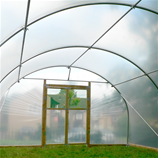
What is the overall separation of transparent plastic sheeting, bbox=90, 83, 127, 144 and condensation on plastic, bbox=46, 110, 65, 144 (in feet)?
5.12

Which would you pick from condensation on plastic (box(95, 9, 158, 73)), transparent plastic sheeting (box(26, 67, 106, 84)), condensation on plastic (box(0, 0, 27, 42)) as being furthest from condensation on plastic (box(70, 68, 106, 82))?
condensation on plastic (box(0, 0, 27, 42))

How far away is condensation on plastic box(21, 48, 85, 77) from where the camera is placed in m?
8.84

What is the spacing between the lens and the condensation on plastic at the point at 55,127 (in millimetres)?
10719

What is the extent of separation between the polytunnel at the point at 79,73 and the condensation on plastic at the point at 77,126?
0.05 m


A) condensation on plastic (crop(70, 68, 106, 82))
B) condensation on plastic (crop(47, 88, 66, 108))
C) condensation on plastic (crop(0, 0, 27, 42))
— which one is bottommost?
condensation on plastic (crop(47, 88, 66, 108))

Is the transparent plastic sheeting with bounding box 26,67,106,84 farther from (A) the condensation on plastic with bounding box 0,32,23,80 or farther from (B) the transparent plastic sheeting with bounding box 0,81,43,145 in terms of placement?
(A) the condensation on plastic with bounding box 0,32,23,80

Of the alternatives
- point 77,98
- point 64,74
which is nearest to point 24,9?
point 64,74

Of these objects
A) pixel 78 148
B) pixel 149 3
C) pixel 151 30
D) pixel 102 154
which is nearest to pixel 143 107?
pixel 102 154

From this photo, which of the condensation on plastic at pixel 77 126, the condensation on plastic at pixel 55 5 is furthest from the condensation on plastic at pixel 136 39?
the condensation on plastic at pixel 77 126

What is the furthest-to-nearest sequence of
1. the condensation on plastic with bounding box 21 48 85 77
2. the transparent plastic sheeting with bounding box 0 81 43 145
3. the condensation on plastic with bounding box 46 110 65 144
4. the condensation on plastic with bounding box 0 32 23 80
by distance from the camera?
the condensation on plastic with bounding box 46 110 65 144, the transparent plastic sheeting with bounding box 0 81 43 145, the condensation on plastic with bounding box 21 48 85 77, the condensation on plastic with bounding box 0 32 23 80

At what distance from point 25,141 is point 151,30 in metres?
7.73

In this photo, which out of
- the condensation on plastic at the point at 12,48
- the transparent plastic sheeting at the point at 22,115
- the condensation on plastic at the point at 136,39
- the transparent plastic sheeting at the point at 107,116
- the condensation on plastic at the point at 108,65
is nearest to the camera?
the condensation on plastic at the point at 12,48

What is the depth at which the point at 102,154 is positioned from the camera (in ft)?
29.0

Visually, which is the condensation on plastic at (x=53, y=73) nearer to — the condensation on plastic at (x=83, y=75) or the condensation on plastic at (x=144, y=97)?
the condensation on plastic at (x=83, y=75)
